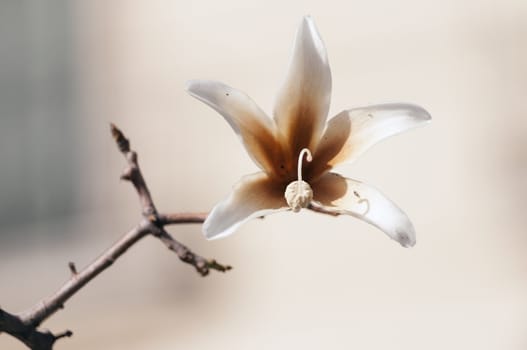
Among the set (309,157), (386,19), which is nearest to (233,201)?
(309,157)

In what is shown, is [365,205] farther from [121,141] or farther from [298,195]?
[121,141]

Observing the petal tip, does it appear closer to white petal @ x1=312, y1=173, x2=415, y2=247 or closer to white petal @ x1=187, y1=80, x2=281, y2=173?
white petal @ x1=187, y1=80, x2=281, y2=173

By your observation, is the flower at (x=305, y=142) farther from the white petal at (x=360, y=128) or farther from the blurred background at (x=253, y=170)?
the blurred background at (x=253, y=170)

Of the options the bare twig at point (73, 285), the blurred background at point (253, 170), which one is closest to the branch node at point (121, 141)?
the bare twig at point (73, 285)

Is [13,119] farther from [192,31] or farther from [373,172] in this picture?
[373,172]

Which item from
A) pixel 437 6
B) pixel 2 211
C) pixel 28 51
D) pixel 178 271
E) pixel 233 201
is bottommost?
pixel 233 201

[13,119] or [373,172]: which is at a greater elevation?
[13,119]

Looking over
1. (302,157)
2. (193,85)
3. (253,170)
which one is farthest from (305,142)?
(253,170)
